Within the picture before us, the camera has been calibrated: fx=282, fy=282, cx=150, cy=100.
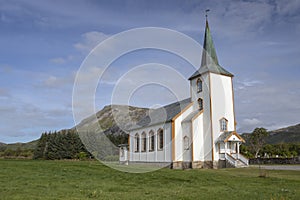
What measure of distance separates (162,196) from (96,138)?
2727 centimetres

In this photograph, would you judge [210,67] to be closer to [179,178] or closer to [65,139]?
[179,178]

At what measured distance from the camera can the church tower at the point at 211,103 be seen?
30.5 metres

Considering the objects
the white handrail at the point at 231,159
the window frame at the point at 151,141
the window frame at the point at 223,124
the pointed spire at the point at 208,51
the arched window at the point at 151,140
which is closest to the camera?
the white handrail at the point at 231,159

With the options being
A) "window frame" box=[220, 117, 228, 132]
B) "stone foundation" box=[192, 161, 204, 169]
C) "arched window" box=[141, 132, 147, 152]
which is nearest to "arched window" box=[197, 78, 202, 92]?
"window frame" box=[220, 117, 228, 132]

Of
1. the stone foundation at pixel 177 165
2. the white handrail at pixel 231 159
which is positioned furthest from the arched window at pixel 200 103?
the stone foundation at pixel 177 165

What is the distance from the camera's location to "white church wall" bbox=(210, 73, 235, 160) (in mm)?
31047

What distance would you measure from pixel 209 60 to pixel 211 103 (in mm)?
5899

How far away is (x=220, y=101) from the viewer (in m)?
31.9

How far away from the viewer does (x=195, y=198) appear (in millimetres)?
9922

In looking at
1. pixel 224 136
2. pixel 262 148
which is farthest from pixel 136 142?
pixel 262 148

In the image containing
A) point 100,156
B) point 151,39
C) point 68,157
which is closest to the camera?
point 151,39

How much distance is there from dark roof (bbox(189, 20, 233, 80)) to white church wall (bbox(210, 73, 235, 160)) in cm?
71

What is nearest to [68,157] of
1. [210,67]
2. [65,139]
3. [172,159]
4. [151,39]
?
[65,139]

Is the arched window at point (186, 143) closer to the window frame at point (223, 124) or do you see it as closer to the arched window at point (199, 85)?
the window frame at point (223, 124)
